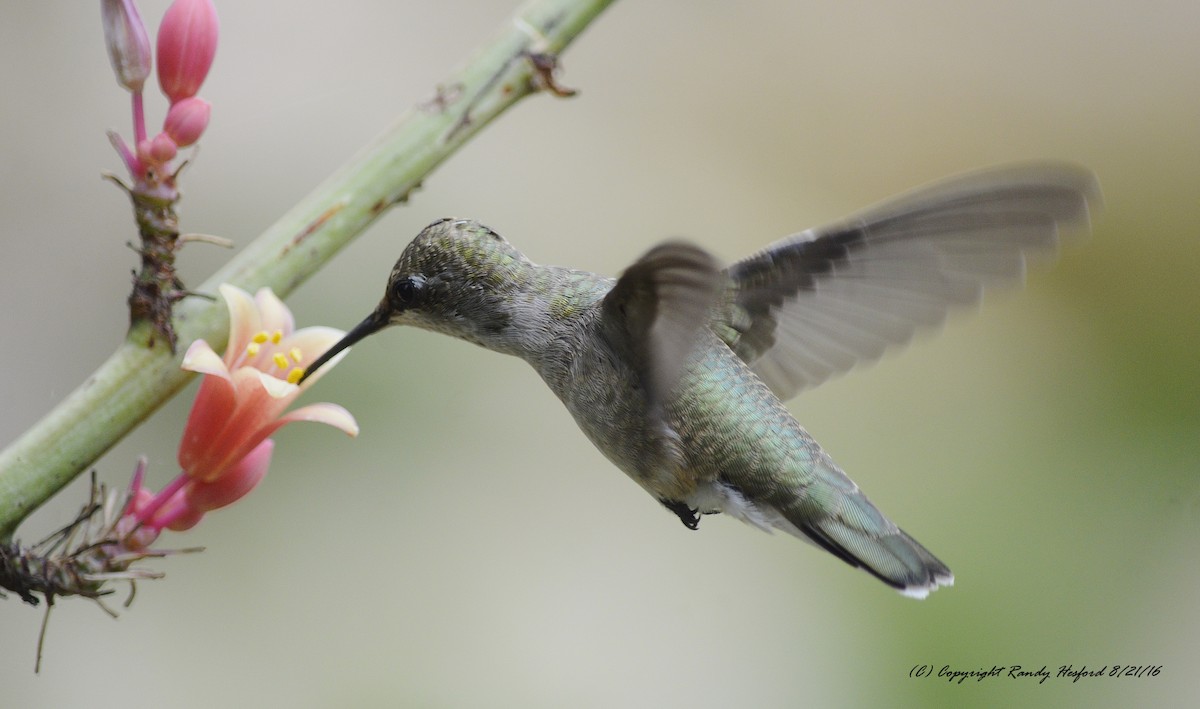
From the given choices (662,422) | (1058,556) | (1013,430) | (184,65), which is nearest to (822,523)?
(662,422)

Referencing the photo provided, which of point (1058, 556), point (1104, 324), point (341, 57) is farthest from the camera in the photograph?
point (1104, 324)

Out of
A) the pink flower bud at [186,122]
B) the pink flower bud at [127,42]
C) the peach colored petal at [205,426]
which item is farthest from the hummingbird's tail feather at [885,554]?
the pink flower bud at [127,42]

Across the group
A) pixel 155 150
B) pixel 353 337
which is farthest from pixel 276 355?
pixel 155 150

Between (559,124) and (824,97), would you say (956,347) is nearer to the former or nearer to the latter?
(824,97)

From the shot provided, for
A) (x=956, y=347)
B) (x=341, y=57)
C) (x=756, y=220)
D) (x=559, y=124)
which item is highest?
(x=341, y=57)

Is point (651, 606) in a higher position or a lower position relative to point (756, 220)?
lower

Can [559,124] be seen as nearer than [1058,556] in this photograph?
No

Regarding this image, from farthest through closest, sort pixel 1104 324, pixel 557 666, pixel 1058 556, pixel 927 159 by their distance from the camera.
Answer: pixel 927 159 → pixel 1104 324 → pixel 1058 556 → pixel 557 666
